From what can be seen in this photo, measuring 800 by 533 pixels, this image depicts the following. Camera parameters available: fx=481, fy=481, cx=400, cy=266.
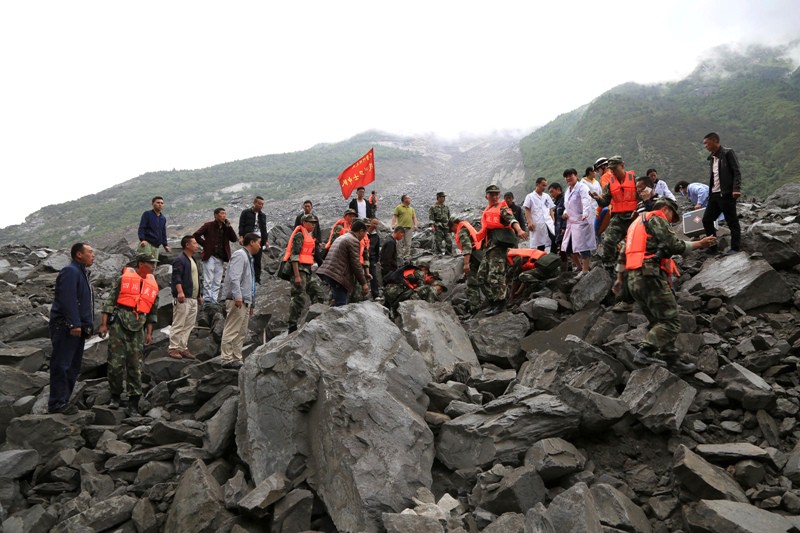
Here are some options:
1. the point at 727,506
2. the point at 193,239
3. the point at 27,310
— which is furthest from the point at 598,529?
the point at 27,310

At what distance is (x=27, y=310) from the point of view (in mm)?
10750

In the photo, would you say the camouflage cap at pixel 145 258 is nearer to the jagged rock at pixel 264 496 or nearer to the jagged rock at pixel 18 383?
the jagged rock at pixel 18 383

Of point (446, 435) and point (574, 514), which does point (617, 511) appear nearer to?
point (574, 514)

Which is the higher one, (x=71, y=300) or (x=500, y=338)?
(x=71, y=300)

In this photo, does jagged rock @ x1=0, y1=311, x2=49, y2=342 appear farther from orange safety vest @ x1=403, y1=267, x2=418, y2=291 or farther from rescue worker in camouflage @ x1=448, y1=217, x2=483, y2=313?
rescue worker in camouflage @ x1=448, y1=217, x2=483, y2=313

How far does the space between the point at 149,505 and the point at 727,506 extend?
5.04 meters

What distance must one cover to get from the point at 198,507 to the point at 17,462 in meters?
2.61

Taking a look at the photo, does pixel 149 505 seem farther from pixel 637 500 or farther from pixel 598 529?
pixel 637 500

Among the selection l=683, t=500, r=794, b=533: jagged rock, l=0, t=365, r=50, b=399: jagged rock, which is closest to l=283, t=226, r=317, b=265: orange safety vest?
l=0, t=365, r=50, b=399: jagged rock

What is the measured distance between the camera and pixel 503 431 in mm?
4645

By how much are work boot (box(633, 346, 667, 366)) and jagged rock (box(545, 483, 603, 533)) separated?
7.80ft

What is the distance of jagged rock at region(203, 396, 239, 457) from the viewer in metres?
5.34

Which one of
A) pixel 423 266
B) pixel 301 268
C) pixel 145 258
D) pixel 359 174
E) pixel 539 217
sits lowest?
pixel 423 266

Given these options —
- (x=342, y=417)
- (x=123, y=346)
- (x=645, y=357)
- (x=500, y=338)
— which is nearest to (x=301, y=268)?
(x=123, y=346)
